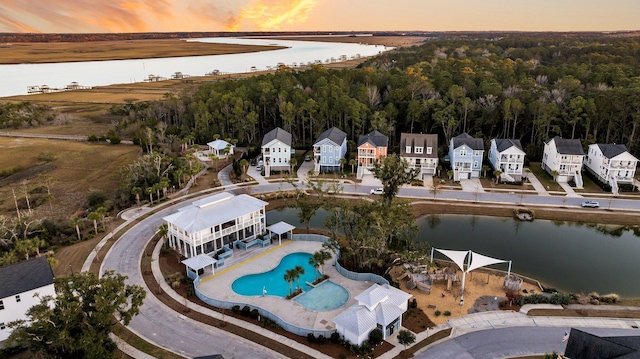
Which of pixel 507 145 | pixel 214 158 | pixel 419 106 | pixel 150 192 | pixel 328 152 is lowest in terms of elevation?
pixel 150 192

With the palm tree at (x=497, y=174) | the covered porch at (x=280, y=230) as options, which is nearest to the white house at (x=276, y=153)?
the covered porch at (x=280, y=230)

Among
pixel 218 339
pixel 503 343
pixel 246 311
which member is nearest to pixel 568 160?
pixel 503 343

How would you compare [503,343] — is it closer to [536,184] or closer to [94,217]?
[536,184]

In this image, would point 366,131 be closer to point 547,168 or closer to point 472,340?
point 547,168

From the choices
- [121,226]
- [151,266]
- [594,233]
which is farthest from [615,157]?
[121,226]

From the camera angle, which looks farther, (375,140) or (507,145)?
(375,140)

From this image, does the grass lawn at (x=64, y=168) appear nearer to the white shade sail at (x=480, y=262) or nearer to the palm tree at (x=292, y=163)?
the palm tree at (x=292, y=163)
